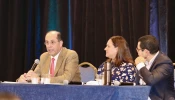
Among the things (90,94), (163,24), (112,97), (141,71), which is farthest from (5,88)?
(163,24)

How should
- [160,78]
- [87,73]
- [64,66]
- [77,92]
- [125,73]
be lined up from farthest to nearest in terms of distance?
[87,73] → [64,66] → [125,73] → [160,78] → [77,92]

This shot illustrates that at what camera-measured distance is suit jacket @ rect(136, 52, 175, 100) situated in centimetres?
264

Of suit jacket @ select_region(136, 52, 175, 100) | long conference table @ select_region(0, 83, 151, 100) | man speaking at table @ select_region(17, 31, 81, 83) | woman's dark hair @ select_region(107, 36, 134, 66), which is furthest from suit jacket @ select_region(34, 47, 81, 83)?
long conference table @ select_region(0, 83, 151, 100)

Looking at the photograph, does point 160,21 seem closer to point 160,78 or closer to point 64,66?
point 64,66

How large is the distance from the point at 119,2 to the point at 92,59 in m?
0.87

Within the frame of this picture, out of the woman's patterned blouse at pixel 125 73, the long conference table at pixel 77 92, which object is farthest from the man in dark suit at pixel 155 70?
the long conference table at pixel 77 92

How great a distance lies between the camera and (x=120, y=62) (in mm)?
3295

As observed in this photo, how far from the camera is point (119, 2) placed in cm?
459

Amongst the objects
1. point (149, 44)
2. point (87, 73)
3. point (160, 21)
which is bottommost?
point (87, 73)

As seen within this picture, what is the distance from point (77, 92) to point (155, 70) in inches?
32.4

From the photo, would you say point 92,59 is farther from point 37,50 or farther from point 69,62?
point 69,62

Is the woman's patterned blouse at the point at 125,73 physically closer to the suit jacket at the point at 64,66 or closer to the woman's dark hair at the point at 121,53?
the woman's dark hair at the point at 121,53

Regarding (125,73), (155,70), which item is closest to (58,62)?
(125,73)

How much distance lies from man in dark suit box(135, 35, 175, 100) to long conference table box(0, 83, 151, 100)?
489 mm
